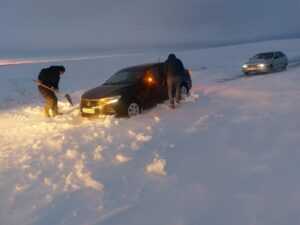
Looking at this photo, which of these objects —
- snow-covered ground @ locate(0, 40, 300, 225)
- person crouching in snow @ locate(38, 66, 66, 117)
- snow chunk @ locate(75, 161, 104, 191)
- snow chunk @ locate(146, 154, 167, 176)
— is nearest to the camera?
snow-covered ground @ locate(0, 40, 300, 225)

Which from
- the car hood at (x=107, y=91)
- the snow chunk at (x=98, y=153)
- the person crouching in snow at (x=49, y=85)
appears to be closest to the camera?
the snow chunk at (x=98, y=153)

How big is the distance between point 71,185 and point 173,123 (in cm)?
389

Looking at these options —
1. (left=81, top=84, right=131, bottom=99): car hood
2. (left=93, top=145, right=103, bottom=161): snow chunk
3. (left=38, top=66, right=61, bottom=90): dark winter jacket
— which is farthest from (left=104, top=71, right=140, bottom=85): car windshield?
(left=93, top=145, right=103, bottom=161): snow chunk

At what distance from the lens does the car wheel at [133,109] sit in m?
11.3

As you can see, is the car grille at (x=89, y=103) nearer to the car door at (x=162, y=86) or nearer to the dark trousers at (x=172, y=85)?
the car door at (x=162, y=86)

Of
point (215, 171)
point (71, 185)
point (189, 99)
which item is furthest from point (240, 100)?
point (71, 185)

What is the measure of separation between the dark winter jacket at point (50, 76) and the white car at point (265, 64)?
1312cm

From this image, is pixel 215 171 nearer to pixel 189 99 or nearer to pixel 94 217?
pixel 94 217

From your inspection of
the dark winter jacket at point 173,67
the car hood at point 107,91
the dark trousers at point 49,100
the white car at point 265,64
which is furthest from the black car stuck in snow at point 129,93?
the white car at point 265,64

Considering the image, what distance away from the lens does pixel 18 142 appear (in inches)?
378

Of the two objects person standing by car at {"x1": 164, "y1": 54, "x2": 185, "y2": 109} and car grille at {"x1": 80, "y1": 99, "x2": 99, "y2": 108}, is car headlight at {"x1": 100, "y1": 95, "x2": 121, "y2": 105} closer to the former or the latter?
car grille at {"x1": 80, "y1": 99, "x2": 99, "y2": 108}

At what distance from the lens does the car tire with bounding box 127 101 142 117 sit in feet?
37.0

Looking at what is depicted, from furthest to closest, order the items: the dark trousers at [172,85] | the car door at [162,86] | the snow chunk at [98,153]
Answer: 1. the car door at [162,86]
2. the dark trousers at [172,85]
3. the snow chunk at [98,153]

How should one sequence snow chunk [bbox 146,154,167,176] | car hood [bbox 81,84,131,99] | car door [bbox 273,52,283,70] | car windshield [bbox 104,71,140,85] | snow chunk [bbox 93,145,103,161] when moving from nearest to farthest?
snow chunk [bbox 146,154,167,176], snow chunk [bbox 93,145,103,161], car hood [bbox 81,84,131,99], car windshield [bbox 104,71,140,85], car door [bbox 273,52,283,70]
